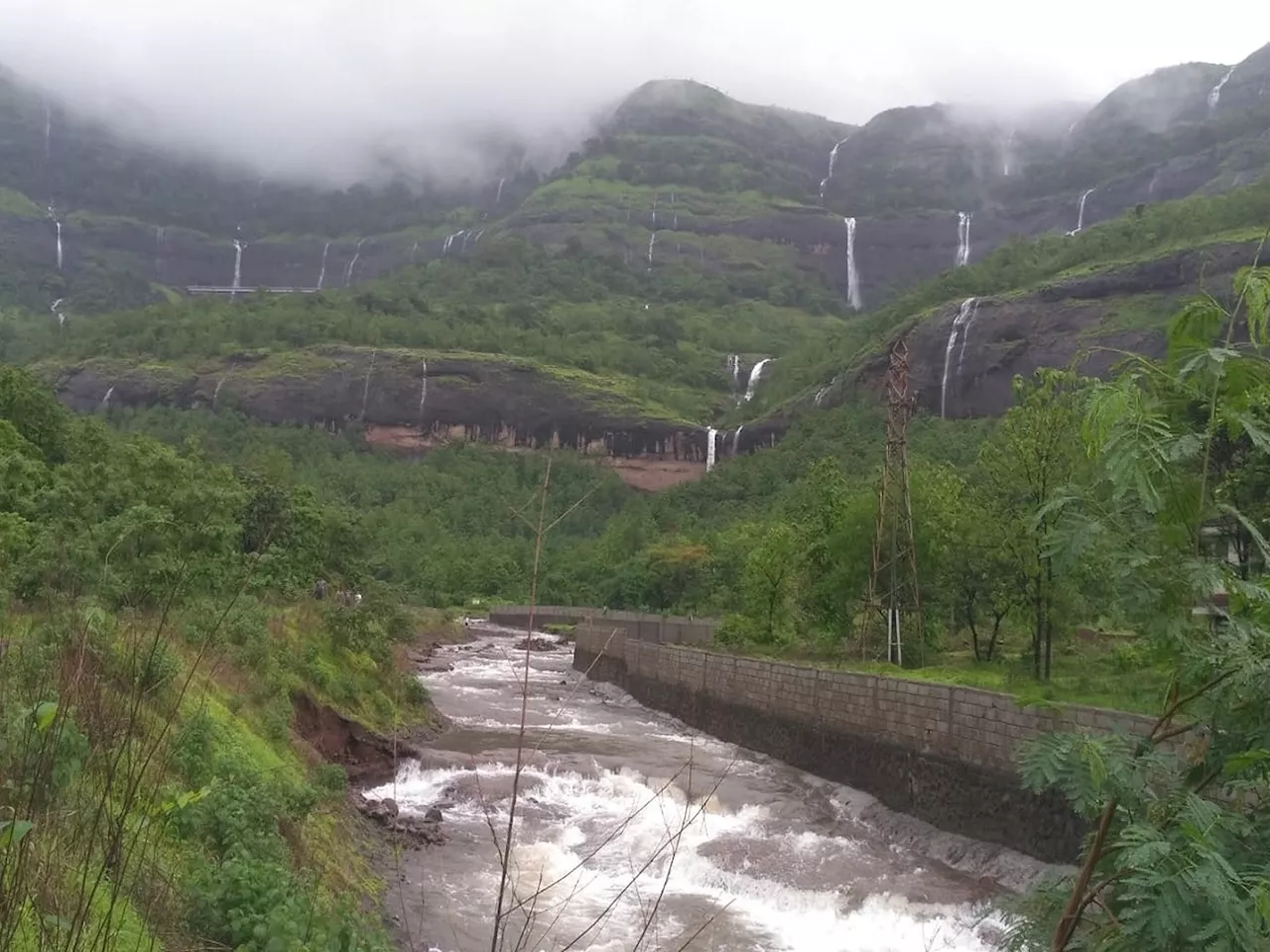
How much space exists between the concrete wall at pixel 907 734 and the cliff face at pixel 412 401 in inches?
3335

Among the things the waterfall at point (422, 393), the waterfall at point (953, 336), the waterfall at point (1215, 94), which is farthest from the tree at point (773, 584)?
the waterfall at point (1215, 94)

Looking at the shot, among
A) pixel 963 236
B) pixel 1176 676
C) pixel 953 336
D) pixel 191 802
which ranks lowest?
pixel 191 802

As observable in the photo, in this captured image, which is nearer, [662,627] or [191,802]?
[191,802]

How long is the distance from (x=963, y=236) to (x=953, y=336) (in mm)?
100870

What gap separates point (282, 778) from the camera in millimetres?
10578

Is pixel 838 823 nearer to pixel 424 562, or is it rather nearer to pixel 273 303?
pixel 424 562

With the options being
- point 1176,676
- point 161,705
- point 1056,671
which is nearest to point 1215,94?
point 1056,671

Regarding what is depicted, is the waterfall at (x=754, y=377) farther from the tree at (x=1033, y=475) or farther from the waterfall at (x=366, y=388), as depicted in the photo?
the tree at (x=1033, y=475)

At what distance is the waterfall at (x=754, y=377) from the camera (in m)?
128

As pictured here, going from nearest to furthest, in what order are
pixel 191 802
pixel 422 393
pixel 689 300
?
pixel 191 802 < pixel 422 393 < pixel 689 300

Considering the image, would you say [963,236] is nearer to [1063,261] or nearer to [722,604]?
[1063,261]

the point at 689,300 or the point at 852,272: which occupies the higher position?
the point at 852,272

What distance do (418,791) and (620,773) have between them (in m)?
3.81

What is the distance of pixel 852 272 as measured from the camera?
182 metres
